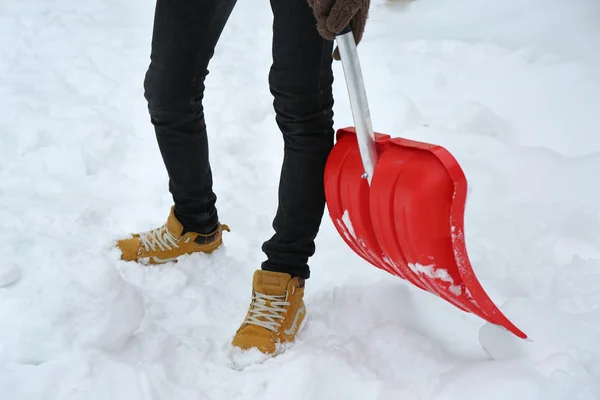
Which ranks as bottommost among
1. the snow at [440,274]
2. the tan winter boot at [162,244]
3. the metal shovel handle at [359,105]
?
the tan winter boot at [162,244]

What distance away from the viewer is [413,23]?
351 centimetres

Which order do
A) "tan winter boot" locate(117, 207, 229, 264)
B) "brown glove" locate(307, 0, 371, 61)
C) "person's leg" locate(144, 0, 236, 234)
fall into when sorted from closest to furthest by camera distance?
"brown glove" locate(307, 0, 371, 61)
"person's leg" locate(144, 0, 236, 234)
"tan winter boot" locate(117, 207, 229, 264)

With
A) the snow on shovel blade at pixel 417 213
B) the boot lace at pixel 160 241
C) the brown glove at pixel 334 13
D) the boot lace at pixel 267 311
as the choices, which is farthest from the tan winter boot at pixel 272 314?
the brown glove at pixel 334 13

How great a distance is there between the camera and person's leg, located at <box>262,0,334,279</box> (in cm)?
112

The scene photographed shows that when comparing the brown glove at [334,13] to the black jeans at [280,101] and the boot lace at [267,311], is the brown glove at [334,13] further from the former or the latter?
the boot lace at [267,311]

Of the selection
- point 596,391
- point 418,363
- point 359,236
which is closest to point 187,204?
point 359,236

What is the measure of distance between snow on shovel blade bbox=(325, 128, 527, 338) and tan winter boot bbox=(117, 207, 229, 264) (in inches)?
22.9

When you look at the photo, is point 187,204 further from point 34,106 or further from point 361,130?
point 34,106

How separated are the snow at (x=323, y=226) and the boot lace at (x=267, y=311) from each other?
3.2 inches

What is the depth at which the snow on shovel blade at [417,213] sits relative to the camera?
1021 millimetres

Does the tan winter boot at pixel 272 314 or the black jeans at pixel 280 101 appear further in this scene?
the tan winter boot at pixel 272 314

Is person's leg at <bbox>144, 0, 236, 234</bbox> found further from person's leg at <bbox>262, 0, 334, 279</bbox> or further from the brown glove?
the brown glove

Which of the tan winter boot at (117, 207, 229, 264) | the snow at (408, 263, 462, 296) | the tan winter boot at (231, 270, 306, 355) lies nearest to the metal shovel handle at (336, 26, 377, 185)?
the snow at (408, 263, 462, 296)

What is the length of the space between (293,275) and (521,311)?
20.4 inches
